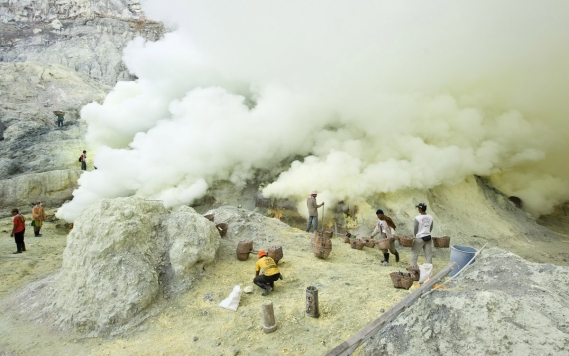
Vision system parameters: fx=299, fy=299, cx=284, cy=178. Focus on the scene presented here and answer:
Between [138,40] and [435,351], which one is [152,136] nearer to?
[435,351]

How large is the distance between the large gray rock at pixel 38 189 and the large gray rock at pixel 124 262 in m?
8.96

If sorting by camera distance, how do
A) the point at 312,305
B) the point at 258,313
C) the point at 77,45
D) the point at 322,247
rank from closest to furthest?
the point at 312,305 → the point at 258,313 → the point at 322,247 → the point at 77,45

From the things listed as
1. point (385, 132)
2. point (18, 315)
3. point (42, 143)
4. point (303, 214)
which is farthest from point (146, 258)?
point (42, 143)

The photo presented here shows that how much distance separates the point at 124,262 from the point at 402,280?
4.25 m

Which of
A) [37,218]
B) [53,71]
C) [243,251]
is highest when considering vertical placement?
[53,71]

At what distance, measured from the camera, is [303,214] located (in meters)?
10.8

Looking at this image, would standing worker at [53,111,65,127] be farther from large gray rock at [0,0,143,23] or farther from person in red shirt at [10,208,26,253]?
large gray rock at [0,0,143,23]

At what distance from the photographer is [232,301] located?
14.4 ft

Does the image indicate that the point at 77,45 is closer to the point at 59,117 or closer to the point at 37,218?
the point at 59,117

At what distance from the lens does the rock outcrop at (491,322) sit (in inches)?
88.0

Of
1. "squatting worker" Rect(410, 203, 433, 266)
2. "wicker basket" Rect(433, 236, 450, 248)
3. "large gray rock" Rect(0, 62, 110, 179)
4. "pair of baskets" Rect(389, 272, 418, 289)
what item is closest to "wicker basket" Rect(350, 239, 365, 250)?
"wicker basket" Rect(433, 236, 450, 248)

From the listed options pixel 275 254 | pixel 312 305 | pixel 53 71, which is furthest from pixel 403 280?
pixel 53 71

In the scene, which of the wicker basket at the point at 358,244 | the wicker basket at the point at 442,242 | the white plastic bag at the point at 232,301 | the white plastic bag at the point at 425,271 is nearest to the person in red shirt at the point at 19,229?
the white plastic bag at the point at 232,301

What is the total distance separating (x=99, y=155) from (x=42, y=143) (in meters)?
3.90
